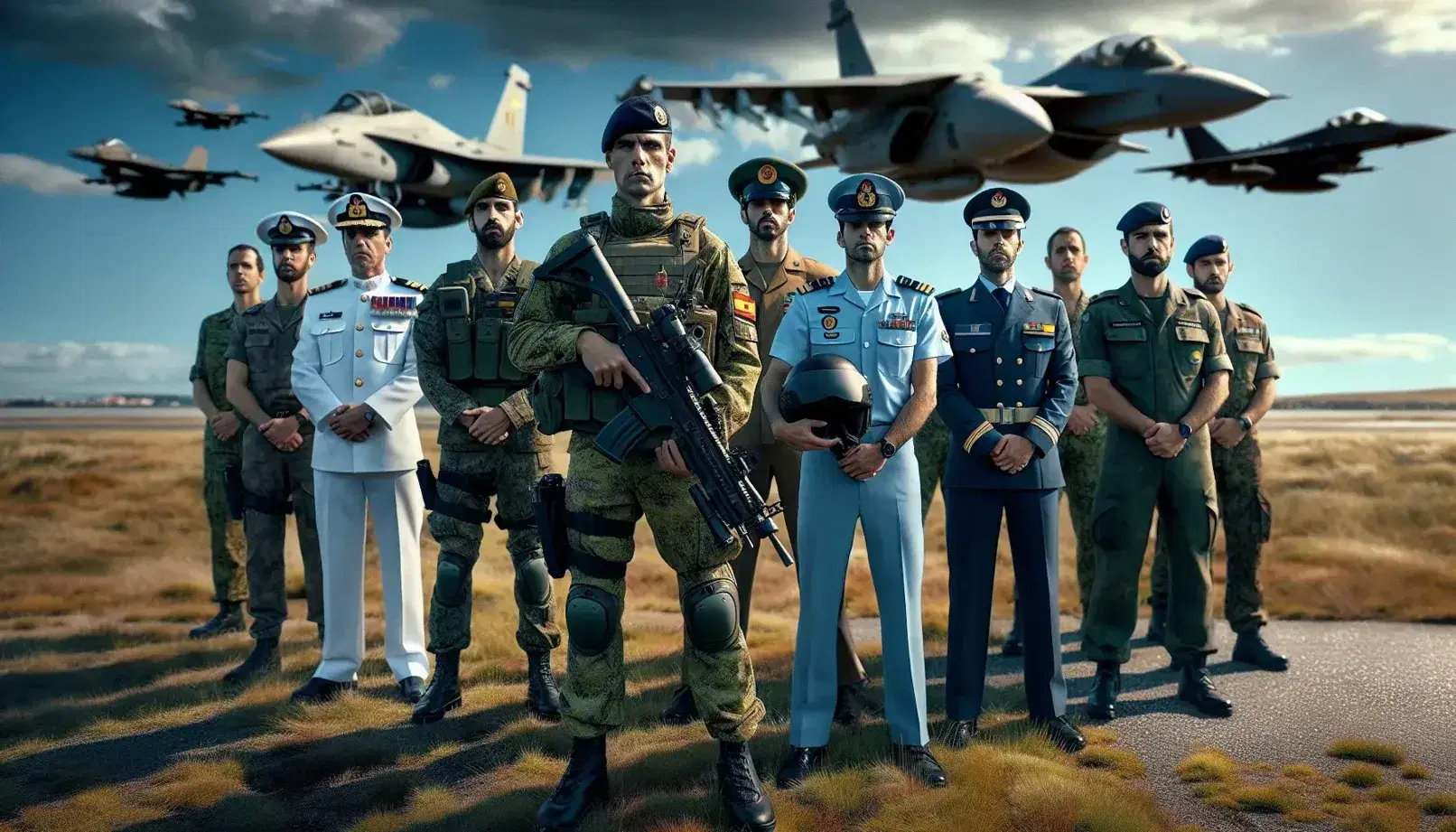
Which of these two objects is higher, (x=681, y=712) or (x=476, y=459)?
(x=476, y=459)

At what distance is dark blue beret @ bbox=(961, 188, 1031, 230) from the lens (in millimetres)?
4164

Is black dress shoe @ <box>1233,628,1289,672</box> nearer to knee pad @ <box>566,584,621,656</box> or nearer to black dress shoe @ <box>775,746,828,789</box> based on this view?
black dress shoe @ <box>775,746,828,789</box>

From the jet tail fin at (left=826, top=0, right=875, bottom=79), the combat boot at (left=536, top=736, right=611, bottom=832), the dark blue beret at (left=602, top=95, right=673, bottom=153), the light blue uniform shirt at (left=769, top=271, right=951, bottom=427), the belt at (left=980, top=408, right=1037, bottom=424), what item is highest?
the jet tail fin at (left=826, top=0, right=875, bottom=79)

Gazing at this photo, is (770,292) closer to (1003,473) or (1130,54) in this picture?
(1003,473)

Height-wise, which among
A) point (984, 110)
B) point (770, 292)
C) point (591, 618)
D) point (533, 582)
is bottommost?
point (533, 582)

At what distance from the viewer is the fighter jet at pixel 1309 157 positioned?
96.6ft

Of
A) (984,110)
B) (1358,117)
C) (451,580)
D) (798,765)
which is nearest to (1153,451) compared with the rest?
(798,765)

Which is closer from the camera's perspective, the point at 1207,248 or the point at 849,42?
the point at 1207,248

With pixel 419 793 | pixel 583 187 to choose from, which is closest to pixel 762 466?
pixel 419 793

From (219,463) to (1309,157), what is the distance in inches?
1332

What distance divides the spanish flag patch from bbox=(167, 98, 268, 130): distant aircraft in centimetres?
3118

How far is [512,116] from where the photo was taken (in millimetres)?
35094

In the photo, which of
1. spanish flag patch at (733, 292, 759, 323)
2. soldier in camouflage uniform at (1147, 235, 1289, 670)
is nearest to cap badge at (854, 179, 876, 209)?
spanish flag patch at (733, 292, 759, 323)

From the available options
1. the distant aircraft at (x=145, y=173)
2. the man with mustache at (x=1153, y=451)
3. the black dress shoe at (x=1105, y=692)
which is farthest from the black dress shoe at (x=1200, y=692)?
the distant aircraft at (x=145, y=173)
